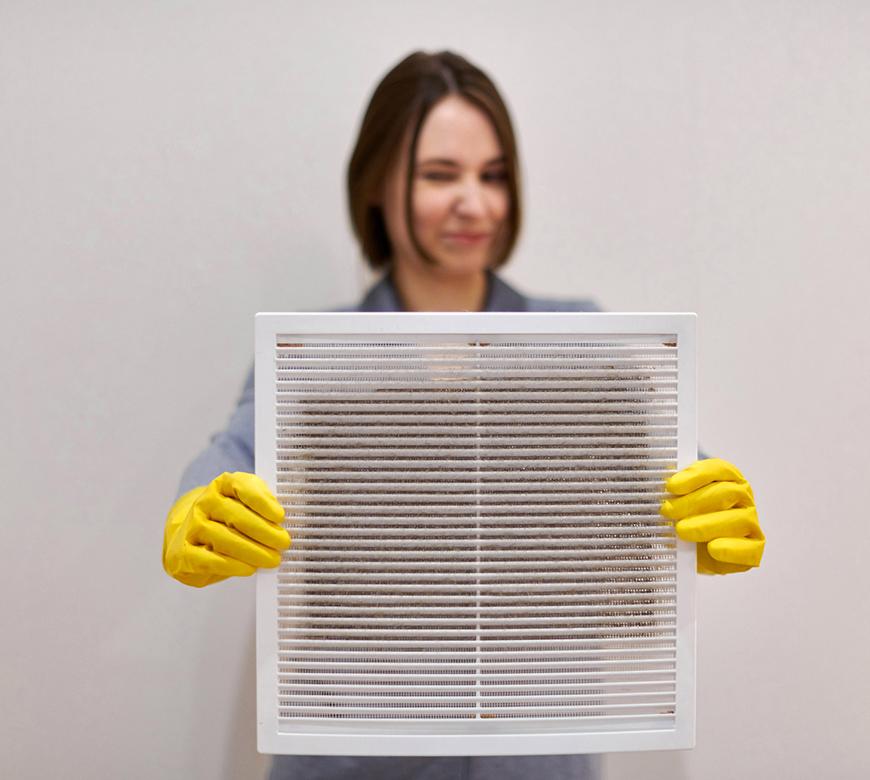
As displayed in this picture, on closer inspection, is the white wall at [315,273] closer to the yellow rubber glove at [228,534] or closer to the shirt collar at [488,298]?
the shirt collar at [488,298]

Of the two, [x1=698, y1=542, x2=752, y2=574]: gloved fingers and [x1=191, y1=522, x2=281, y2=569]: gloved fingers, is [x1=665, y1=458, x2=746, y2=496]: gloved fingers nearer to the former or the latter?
[x1=698, y1=542, x2=752, y2=574]: gloved fingers

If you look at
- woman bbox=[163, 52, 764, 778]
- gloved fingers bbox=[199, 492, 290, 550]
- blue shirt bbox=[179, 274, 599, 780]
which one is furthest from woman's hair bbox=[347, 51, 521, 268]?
gloved fingers bbox=[199, 492, 290, 550]

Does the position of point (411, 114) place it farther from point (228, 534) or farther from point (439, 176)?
point (228, 534)

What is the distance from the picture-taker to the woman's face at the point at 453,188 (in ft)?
3.11

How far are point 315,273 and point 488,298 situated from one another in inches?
10.2

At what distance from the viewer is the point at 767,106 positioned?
103cm

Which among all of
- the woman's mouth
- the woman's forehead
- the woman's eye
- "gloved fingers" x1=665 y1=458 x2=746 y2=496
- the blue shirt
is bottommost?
the blue shirt

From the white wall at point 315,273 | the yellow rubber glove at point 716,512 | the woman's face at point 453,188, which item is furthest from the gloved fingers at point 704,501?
the woman's face at point 453,188

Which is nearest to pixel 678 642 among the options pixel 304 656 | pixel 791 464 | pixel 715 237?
A: pixel 304 656

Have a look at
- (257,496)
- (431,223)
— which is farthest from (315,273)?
(257,496)

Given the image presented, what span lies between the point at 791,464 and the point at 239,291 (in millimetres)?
852

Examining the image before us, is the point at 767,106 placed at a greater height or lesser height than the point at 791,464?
greater

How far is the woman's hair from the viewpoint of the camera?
0.96 meters

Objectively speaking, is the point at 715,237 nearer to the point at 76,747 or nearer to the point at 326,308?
the point at 326,308
